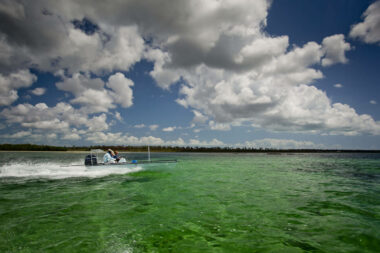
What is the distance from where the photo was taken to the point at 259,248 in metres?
6.02

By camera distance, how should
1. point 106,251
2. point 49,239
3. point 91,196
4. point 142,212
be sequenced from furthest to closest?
point 91,196
point 142,212
point 49,239
point 106,251

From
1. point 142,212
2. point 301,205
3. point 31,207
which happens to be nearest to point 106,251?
point 142,212

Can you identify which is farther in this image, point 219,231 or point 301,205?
point 301,205

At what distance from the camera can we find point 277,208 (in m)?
10.1

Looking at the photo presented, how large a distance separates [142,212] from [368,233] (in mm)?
9275

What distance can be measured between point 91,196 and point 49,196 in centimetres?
282

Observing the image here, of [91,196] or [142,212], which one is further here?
[91,196]

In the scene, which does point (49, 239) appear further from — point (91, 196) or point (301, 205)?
point (301, 205)

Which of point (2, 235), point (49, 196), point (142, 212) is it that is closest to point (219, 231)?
point (142, 212)

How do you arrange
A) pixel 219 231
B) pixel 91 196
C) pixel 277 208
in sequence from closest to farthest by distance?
pixel 219 231 < pixel 277 208 < pixel 91 196

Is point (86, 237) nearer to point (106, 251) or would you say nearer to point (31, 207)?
point (106, 251)

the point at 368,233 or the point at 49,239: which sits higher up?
the point at 49,239

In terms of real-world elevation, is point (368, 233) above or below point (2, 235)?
below

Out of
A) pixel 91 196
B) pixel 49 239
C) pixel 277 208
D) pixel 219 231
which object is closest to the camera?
pixel 49 239
